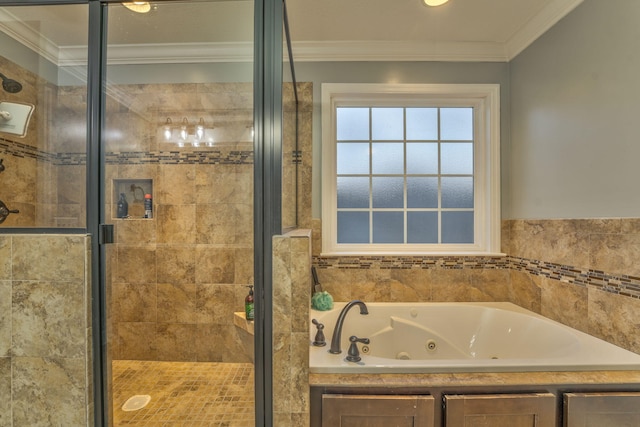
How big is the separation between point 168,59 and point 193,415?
6.05ft

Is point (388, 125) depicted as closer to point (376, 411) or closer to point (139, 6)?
point (139, 6)

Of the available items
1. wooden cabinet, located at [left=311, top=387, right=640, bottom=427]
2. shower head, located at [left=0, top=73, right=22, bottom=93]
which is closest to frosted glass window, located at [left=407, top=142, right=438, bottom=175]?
wooden cabinet, located at [left=311, top=387, right=640, bottom=427]

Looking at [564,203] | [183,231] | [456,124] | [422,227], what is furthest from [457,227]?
[183,231]

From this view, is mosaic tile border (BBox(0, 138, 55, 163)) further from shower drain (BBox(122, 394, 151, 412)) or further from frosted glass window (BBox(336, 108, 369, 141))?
frosted glass window (BBox(336, 108, 369, 141))

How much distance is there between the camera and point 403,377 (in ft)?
3.98

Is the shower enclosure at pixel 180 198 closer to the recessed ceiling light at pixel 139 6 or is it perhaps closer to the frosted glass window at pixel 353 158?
the recessed ceiling light at pixel 139 6

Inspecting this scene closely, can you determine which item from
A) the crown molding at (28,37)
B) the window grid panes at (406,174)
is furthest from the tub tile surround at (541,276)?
the crown molding at (28,37)

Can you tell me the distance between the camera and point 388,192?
7.61 feet

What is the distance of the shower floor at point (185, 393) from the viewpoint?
4.08 ft

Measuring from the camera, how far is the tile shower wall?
1.31 meters

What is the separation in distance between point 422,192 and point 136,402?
2.17m

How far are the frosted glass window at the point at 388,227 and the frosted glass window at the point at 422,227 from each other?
0.21 ft

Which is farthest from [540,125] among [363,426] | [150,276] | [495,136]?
[150,276]

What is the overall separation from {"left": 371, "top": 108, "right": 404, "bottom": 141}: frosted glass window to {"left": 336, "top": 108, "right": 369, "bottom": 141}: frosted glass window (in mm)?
63
